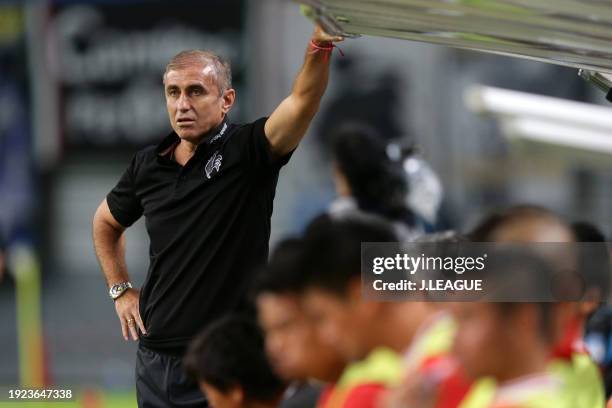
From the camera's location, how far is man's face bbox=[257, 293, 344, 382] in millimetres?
3836

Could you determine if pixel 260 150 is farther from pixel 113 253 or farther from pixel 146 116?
pixel 146 116

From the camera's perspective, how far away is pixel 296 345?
3.88 metres

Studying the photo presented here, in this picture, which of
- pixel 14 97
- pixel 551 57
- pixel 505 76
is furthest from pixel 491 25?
pixel 14 97

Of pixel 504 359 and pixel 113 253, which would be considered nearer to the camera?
pixel 504 359

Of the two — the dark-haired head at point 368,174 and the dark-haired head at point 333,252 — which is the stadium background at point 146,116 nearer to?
the dark-haired head at point 368,174

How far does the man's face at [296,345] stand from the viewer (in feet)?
12.6

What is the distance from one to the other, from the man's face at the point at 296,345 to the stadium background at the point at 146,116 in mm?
14440

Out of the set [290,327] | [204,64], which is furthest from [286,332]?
[204,64]

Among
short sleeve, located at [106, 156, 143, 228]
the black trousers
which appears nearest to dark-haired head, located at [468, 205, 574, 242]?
the black trousers

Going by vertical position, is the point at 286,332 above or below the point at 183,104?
below

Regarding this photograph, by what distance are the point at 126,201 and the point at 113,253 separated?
0.30 meters

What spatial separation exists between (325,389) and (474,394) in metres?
0.85

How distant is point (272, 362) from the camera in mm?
4246

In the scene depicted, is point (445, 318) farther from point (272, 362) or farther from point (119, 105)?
point (119, 105)
